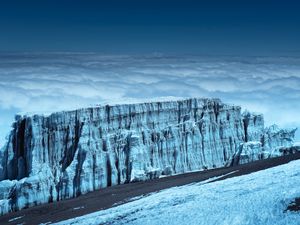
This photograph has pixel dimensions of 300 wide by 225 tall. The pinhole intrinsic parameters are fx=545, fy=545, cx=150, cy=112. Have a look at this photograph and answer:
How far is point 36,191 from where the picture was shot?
61.7 metres

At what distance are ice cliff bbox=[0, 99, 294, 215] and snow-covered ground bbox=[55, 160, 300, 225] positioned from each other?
15.0 m

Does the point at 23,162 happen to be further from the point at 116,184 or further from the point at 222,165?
the point at 222,165

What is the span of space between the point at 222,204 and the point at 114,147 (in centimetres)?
2689

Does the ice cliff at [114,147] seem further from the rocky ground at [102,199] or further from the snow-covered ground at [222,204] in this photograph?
the snow-covered ground at [222,204]

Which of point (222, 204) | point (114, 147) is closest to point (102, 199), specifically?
point (114, 147)

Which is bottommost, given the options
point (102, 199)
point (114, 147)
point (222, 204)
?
point (222, 204)

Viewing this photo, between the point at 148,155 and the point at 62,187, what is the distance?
42.9 feet

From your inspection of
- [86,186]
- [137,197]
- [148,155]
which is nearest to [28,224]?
[137,197]

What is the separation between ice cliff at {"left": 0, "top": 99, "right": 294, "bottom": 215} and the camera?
64.3m

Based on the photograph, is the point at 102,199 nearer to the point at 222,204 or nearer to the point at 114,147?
the point at 114,147

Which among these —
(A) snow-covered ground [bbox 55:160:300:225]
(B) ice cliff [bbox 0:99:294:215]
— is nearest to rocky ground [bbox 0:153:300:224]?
(B) ice cliff [bbox 0:99:294:215]

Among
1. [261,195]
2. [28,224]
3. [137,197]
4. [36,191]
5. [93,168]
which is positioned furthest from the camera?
[93,168]

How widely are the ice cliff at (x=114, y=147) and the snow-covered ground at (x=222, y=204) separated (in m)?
15.0

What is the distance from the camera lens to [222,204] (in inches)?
1769
